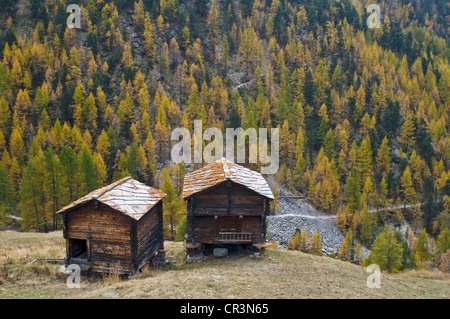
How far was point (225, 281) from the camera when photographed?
13953 millimetres

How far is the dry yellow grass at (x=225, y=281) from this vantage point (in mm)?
12586

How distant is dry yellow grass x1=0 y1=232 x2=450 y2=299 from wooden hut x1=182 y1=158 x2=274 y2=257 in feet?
4.53

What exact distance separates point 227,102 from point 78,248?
198 feet

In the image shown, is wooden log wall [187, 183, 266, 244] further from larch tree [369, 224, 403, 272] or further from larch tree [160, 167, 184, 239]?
larch tree [369, 224, 403, 272]

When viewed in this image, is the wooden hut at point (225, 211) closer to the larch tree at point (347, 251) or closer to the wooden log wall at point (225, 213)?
the wooden log wall at point (225, 213)

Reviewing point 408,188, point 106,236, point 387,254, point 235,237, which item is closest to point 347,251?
point 387,254

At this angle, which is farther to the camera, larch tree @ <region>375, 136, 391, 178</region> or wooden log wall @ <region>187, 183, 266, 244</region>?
larch tree @ <region>375, 136, 391, 178</region>

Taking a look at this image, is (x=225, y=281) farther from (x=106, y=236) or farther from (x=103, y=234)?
(x=103, y=234)

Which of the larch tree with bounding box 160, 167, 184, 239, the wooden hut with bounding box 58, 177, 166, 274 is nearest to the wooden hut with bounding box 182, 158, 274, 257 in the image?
the wooden hut with bounding box 58, 177, 166, 274

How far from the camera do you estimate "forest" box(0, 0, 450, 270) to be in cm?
5003

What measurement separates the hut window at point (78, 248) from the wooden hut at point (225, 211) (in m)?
6.24
